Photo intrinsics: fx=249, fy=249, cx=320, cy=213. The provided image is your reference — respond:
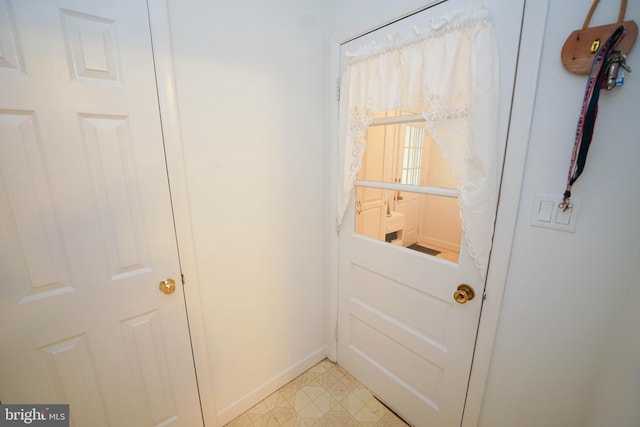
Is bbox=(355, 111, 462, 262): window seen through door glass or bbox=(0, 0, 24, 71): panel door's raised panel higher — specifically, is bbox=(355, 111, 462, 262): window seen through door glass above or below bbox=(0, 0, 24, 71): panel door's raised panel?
below

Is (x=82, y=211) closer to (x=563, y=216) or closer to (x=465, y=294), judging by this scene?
(x=465, y=294)

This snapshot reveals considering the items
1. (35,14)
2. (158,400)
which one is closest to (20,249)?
(35,14)

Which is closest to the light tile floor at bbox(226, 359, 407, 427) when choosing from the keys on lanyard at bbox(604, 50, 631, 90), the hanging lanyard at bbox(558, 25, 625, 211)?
the hanging lanyard at bbox(558, 25, 625, 211)

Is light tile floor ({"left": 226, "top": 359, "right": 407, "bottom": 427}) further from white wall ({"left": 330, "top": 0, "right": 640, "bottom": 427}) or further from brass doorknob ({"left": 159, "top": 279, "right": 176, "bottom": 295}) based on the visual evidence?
brass doorknob ({"left": 159, "top": 279, "right": 176, "bottom": 295})

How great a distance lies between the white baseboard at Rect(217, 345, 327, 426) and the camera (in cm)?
143

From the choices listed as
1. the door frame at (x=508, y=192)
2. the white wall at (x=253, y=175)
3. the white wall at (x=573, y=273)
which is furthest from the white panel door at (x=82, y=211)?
the white wall at (x=573, y=273)

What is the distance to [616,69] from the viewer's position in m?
0.69

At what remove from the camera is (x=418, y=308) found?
4.17 feet

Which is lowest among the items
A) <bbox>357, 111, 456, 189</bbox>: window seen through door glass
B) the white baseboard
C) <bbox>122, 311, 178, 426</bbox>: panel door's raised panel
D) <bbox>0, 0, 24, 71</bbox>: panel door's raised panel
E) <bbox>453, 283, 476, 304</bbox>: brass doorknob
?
the white baseboard

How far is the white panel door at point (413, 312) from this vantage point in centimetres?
104

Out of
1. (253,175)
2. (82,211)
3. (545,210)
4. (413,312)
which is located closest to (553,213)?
(545,210)

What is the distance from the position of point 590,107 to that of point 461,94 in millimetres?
366

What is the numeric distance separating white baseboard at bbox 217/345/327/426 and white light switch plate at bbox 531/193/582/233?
1.59 m

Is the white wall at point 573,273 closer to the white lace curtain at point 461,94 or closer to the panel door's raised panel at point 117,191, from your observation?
the white lace curtain at point 461,94
